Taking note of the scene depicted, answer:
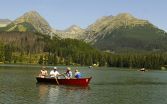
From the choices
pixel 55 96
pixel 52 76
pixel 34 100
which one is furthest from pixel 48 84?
pixel 34 100

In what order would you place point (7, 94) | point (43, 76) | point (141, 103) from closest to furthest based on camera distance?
point (141, 103) < point (7, 94) < point (43, 76)

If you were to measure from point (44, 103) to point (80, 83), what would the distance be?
29349 mm

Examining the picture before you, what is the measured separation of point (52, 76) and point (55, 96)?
24.7m

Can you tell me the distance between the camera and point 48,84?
80562mm

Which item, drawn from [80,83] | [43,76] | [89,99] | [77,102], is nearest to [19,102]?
[77,102]

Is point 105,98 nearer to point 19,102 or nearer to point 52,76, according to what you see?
point 19,102

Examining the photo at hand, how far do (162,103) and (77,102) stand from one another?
1294cm

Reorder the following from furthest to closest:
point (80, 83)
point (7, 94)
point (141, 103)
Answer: point (80, 83) < point (7, 94) < point (141, 103)

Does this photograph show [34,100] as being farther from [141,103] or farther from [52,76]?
[52,76]

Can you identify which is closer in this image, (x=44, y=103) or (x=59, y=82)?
(x=44, y=103)

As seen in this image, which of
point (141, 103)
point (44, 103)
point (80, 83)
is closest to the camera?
point (44, 103)

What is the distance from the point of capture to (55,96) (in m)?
57.6

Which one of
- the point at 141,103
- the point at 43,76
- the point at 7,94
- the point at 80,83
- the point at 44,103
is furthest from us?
the point at 43,76

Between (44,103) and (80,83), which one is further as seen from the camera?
(80,83)
